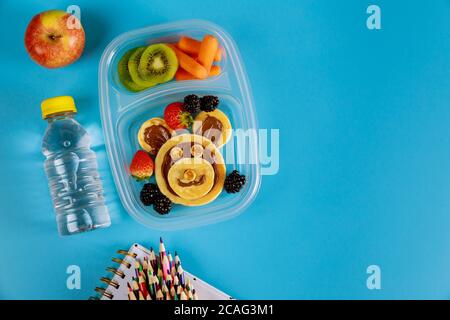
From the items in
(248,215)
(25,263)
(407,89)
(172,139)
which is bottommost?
(25,263)

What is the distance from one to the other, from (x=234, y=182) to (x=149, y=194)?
0.65ft

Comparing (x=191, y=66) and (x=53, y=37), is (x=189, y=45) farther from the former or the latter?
(x=53, y=37)

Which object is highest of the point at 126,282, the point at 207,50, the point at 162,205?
the point at 207,50

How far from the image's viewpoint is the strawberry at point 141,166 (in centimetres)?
114

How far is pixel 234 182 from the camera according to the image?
44.8 inches

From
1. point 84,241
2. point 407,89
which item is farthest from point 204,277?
point 407,89

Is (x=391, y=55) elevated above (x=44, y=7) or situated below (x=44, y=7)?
below

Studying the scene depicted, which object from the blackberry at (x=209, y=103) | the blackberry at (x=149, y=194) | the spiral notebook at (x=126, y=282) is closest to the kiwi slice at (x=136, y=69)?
the blackberry at (x=209, y=103)

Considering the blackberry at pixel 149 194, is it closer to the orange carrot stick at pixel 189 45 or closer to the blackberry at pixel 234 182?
the blackberry at pixel 234 182

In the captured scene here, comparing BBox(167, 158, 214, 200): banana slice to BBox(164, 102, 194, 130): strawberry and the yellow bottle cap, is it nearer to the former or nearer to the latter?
BBox(164, 102, 194, 130): strawberry

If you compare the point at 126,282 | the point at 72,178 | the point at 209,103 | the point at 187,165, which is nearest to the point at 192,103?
the point at 209,103

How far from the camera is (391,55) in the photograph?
1203mm
